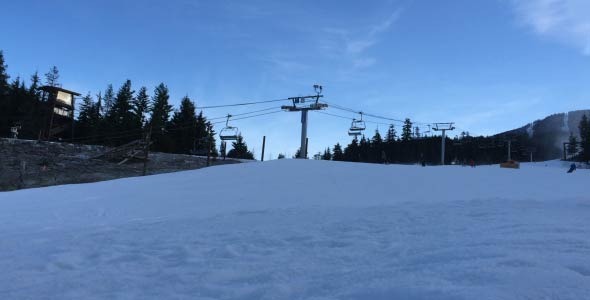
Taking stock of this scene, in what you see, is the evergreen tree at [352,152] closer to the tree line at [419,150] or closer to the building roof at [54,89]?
the tree line at [419,150]

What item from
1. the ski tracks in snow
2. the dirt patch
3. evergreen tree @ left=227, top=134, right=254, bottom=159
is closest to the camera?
the ski tracks in snow

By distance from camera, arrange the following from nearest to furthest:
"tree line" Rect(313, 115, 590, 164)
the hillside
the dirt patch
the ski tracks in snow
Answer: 1. the ski tracks in snow
2. the dirt patch
3. "tree line" Rect(313, 115, 590, 164)
4. the hillside

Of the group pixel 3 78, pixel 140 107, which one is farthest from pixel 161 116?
pixel 3 78

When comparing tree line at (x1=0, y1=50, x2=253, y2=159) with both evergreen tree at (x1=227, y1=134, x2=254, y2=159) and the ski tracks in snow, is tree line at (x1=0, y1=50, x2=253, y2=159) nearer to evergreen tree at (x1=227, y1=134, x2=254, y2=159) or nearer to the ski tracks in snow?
evergreen tree at (x1=227, y1=134, x2=254, y2=159)

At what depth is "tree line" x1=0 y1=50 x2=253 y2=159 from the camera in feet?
201

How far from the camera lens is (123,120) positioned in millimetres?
66562

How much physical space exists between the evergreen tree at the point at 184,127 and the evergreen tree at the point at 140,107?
507cm

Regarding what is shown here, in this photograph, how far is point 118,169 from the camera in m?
35.7

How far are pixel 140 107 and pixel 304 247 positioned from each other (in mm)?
69706

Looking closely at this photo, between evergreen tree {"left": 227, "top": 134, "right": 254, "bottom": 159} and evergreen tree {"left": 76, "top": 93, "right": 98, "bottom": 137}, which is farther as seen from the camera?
evergreen tree {"left": 227, "top": 134, "right": 254, "bottom": 159}

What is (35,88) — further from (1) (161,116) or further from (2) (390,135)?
(2) (390,135)

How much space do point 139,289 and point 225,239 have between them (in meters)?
2.76

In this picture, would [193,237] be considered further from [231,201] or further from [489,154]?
[489,154]

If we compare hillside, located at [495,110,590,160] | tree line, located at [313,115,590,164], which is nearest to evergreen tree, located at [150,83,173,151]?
tree line, located at [313,115,590,164]
